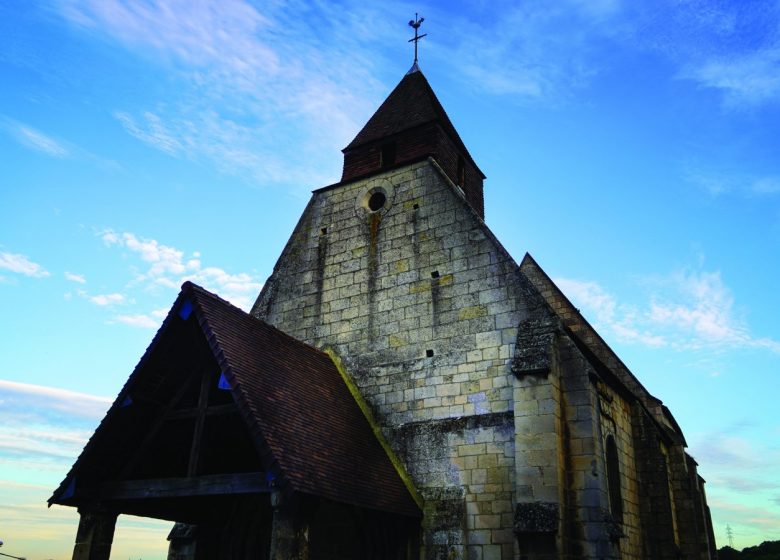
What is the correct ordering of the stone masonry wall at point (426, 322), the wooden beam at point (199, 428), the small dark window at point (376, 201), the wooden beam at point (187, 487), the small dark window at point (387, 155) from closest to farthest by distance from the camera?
the wooden beam at point (187, 487)
the wooden beam at point (199, 428)
the stone masonry wall at point (426, 322)
the small dark window at point (376, 201)
the small dark window at point (387, 155)

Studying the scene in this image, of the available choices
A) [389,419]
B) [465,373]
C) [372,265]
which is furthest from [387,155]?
[389,419]

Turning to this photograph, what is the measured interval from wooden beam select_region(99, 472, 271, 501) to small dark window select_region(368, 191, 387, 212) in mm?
7539

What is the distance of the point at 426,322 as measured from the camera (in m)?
12.2

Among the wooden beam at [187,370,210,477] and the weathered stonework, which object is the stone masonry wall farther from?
the wooden beam at [187,370,210,477]

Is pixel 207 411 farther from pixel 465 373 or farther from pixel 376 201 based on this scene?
pixel 376 201

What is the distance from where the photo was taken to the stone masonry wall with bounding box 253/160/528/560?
10422mm

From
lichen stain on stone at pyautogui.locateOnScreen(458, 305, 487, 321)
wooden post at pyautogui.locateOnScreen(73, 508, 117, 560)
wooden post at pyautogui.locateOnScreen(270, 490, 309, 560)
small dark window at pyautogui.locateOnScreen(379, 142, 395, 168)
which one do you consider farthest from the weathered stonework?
wooden post at pyautogui.locateOnScreen(73, 508, 117, 560)

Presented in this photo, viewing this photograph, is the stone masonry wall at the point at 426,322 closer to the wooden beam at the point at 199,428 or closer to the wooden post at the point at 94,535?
the wooden beam at the point at 199,428

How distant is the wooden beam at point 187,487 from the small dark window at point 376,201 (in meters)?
7.54

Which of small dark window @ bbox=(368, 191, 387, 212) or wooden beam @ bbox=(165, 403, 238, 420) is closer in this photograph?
wooden beam @ bbox=(165, 403, 238, 420)

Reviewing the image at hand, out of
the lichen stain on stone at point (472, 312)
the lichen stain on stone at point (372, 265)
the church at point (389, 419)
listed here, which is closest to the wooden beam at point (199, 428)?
the church at point (389, 419)

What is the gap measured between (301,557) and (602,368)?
6.90m

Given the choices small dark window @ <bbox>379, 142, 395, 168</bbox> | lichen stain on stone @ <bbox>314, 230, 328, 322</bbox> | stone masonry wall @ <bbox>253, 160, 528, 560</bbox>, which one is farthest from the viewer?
small dark window @ <bbox>379, 142, 395, 168</bbox>

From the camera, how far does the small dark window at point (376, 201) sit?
1429 cm
